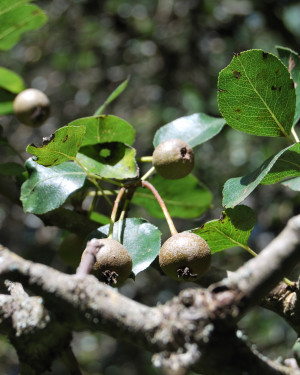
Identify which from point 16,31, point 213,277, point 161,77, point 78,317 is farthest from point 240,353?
point 161,77

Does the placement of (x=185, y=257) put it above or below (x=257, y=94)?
below

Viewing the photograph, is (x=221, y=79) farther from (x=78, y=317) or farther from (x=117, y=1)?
(x=117, y=1)

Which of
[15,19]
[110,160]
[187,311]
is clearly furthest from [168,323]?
[15,19]

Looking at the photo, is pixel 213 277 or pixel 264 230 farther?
pixel 264 230

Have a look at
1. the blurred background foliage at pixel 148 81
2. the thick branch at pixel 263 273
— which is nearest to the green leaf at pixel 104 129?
the thick branch at pixel 263 273

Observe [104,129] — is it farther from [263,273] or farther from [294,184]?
[263,273]

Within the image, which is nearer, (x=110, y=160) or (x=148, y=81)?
(x=110, y=160)

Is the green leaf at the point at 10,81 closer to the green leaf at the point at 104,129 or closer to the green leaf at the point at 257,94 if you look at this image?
the green leaf at the point at 104,129
